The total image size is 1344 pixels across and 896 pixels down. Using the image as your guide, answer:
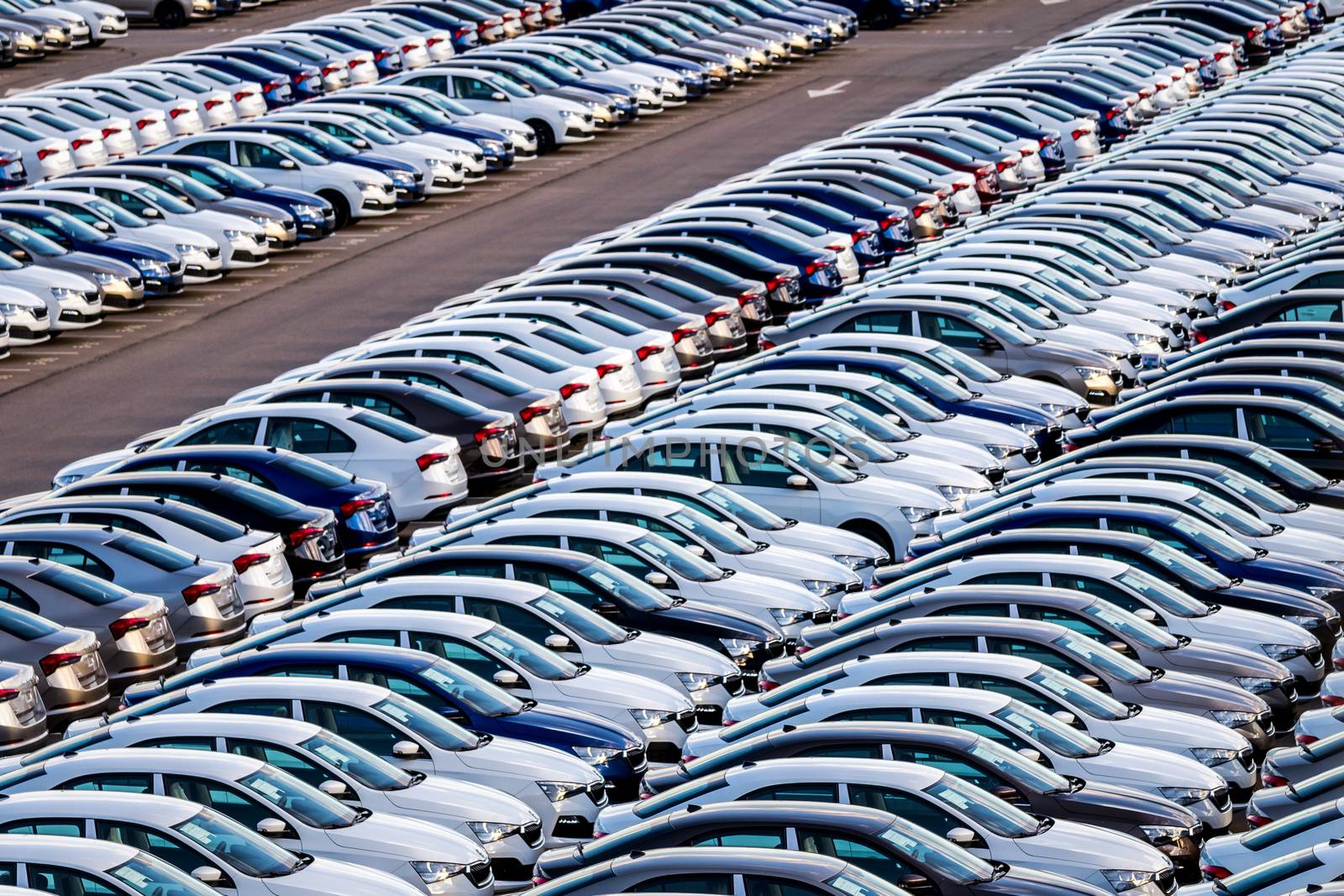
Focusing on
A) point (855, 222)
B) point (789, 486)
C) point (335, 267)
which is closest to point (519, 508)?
point (789, 486)

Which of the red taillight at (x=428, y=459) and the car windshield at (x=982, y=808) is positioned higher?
the car windshield at (x=982, y=808)

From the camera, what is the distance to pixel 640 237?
30297 mm

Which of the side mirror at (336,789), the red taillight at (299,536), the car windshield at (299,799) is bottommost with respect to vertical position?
the red taillight at (299,536)

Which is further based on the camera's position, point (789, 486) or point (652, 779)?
point (789, 486)

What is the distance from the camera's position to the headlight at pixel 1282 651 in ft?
57.8

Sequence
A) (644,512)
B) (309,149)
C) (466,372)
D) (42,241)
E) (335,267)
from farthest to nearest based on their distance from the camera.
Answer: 1. (309,149)
2. (335,267)
3. (42,241)
4. (466,372)
5. (644,512)

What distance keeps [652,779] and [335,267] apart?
69.9 ft

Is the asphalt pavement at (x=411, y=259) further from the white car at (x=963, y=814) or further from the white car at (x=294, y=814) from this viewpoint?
the white car at (x=963, y=814)

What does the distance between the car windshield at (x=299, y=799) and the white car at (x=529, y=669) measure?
7.65ft

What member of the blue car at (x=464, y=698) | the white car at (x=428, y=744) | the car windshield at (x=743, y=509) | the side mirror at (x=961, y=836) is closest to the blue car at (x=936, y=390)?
the car windshield at (x=743, y=509)

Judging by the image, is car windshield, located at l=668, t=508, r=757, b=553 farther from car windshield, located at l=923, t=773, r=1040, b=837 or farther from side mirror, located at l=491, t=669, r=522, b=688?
car windshield, located at l=923, t=773, r=1040, b=837

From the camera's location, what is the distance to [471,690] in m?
16.7

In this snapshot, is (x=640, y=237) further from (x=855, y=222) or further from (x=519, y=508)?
(x=519, y=508)

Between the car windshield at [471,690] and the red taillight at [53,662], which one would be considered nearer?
the car windshield at [471,690]
